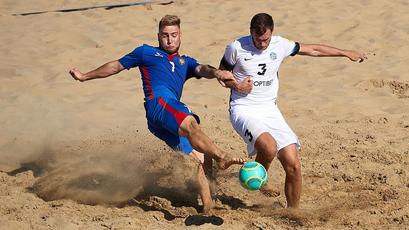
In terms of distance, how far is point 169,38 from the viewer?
6.38 metres

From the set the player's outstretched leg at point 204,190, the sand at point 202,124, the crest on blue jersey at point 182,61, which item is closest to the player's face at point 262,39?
the crest on blue jersey at point 182,61

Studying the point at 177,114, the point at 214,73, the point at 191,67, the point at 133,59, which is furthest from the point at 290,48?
the point at 133,59

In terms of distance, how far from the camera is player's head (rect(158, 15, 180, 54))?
629 centimetres

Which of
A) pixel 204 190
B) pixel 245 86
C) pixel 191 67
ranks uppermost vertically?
pixel 191 67

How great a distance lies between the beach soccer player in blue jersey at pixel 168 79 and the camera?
239 inches

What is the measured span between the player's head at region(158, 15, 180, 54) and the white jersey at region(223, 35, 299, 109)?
50cm

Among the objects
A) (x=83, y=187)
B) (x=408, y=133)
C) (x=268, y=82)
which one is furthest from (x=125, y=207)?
(x=408, y=133)

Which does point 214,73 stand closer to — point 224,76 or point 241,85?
point 224,76

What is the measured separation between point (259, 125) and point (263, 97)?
37 cm

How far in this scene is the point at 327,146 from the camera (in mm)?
7934

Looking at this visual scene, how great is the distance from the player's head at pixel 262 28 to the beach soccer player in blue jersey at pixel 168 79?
44cm

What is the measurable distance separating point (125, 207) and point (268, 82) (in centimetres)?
178

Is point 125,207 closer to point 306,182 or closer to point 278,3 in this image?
point 306,182

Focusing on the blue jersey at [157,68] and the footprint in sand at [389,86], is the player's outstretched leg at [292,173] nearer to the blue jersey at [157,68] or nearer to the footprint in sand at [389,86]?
the blue jersey at [157,68]
